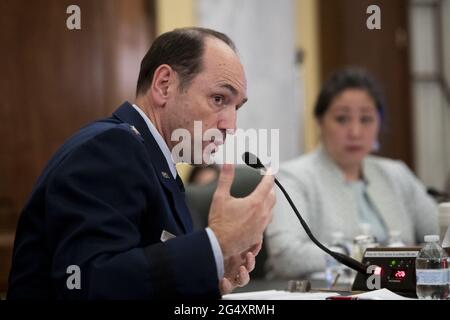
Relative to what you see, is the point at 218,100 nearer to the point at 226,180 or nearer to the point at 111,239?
the point at 226,180

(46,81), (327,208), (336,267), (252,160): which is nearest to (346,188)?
(327,208)

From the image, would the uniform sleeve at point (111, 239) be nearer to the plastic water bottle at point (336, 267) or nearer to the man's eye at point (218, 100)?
the man's eye at point (218, 100)

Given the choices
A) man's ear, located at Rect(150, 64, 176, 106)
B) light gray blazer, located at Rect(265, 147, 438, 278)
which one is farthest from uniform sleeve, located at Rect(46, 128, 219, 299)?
light gray blazer, located at Rect(265, 147, 438, 278)

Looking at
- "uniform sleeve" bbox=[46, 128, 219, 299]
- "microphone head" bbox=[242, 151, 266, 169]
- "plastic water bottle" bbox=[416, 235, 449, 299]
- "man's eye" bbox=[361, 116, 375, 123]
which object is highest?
"man's eye" bbox=[361, 116, 375, 123]

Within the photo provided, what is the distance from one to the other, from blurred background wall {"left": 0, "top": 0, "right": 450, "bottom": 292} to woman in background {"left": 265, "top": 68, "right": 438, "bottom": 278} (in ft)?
1.53

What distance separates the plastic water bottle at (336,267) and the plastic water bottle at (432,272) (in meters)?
0.38

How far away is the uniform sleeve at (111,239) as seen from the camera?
1036 mm

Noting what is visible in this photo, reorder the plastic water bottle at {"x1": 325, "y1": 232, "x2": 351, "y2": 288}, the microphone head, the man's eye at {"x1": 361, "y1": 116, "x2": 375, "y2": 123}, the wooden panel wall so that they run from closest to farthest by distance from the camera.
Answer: the microphone head → the plastic water bottle at {"x1": 325, "y1": 232, "x2": 351, "y2": 288} → the man's eye at {"x1": 361, "y1": 116, "x2": 375, "y2": 123} → the wooden panel wall

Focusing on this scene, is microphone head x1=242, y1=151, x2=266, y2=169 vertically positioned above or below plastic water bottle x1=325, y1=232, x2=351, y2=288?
above

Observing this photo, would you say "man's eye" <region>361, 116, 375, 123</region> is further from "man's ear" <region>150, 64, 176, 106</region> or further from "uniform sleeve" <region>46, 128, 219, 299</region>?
"uniform sleeve" <region>46, 128, 219, 299</region>

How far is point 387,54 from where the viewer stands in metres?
4.09

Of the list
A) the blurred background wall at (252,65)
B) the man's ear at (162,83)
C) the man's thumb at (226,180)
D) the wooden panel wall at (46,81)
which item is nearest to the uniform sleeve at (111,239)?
the man's thumb at (226,180)

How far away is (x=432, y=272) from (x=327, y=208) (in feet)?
3.65

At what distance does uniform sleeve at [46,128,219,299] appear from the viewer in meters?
1.04
